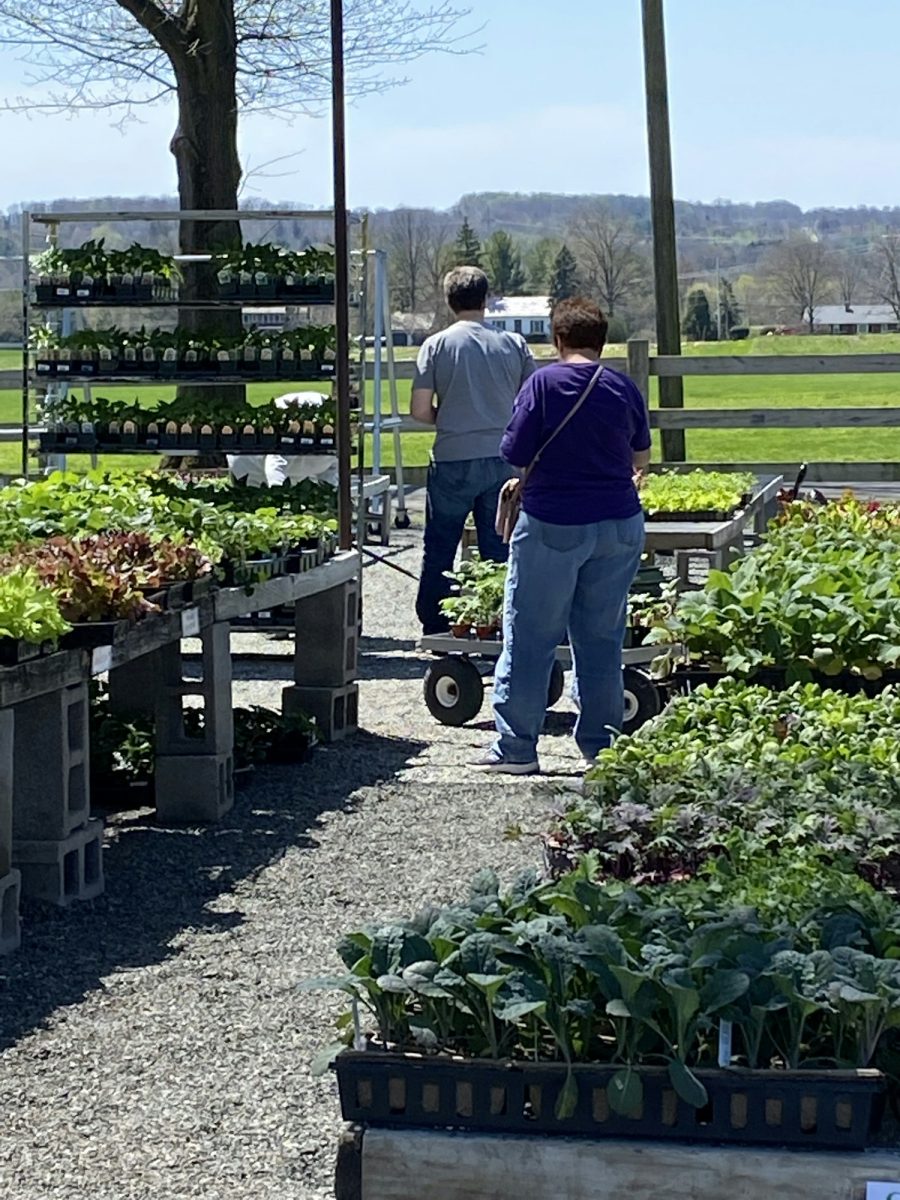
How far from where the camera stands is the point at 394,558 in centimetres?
1591

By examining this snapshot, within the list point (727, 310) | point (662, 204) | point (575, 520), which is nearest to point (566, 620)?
point (575, 520)

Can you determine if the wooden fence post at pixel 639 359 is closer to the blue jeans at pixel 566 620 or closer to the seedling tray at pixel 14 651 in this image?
the blue jeans at pixel 566 620

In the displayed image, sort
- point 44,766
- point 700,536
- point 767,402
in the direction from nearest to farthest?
point 44,766
point 700,536
point 767,402

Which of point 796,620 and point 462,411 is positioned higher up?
point 462,411

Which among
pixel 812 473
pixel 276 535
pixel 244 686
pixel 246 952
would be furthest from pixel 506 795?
pixel 812 473

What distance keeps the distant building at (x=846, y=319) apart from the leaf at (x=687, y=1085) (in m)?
83.4

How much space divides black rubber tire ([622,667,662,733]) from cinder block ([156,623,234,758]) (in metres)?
1.94

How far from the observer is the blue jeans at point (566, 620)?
7230 millimetres

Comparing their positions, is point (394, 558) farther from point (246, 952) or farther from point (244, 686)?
point (246, 952)

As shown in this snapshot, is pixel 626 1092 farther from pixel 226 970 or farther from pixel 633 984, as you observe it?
pixel 226 970

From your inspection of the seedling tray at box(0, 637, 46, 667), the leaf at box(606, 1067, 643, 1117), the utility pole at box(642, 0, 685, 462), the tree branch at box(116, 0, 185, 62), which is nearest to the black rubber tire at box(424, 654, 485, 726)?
the seedling tray at box(0, 637, 46, 667)

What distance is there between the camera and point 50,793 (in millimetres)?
5984

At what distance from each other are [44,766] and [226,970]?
3.22ft

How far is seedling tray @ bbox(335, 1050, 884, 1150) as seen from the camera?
3225 mm
